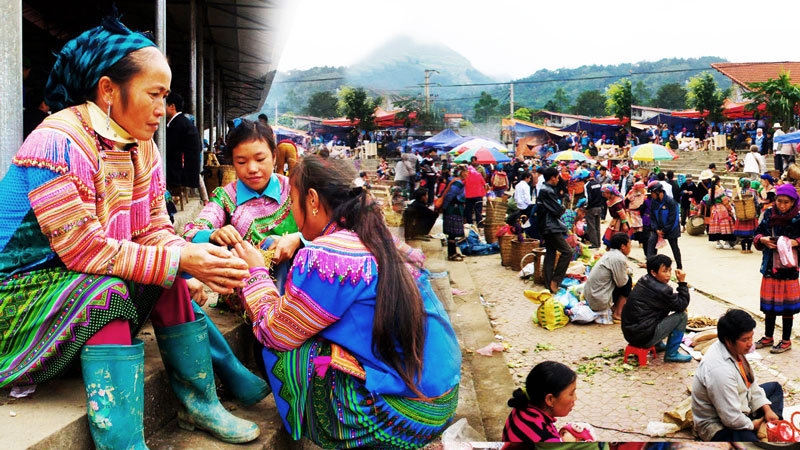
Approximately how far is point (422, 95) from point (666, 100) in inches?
963

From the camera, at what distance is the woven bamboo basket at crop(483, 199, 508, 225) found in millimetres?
11219

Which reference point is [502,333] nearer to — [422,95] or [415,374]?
[422,95]

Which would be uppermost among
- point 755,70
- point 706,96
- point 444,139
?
point 755,70

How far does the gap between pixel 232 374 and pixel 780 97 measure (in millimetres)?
24141

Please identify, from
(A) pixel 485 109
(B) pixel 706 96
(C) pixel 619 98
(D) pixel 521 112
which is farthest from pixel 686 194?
(B) pixel 706 96

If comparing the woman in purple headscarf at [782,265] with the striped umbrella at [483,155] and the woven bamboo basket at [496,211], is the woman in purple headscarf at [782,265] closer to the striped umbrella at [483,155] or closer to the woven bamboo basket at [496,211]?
the woven bamboo basket at [496,211]

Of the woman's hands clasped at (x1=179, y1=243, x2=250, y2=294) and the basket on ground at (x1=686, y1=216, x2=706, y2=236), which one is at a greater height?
the woman's hands clasped at (x1=179, y1=243, x2=250, y2=294)

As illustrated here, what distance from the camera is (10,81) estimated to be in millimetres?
2262

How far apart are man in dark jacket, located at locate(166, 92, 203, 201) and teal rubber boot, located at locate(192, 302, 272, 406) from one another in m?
3.45

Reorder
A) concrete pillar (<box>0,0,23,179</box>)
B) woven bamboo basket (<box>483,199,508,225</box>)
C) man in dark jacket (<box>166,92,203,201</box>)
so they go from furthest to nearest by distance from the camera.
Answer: woven bamboo basket (<box>483,199,508,225</box>), man in dark jacket (<box>166,92,203,201</box>), concrete pillar (<box>0,0,23,179</box>)

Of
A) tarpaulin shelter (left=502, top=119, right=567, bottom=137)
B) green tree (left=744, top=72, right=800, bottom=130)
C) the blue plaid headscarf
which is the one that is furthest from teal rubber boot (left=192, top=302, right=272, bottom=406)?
green tree (left=744, top=72, right=800, bottom=130)

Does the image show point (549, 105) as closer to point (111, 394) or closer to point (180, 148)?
point (180, 148)

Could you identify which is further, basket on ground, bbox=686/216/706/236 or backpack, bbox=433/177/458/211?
basket on ground, bbox=686/216/706/236

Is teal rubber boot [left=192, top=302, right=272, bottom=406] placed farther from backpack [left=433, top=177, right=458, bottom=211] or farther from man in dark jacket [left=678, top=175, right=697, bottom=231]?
man in dark jacket [left=678, top=175, right=697, bottom=231]
